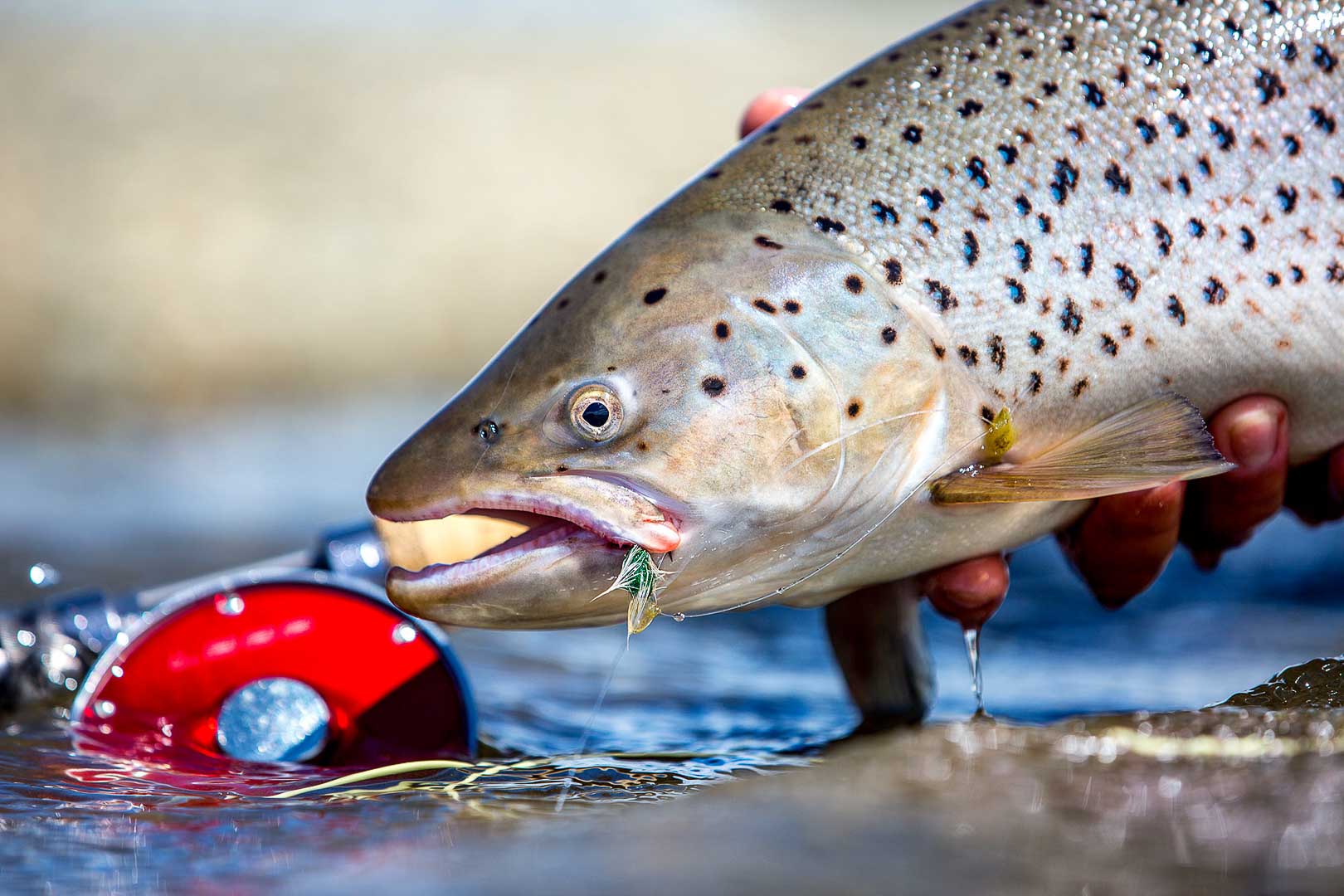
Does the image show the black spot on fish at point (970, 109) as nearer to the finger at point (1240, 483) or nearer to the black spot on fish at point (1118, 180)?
the black spot on fish at point (1118, 180)

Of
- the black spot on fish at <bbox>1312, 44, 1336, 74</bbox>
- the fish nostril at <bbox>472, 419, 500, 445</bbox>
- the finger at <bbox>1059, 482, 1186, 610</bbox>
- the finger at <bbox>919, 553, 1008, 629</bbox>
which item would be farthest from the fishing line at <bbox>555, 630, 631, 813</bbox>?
the black spot on fish at <bbox>1312, 44, 1336, 74</bbox>

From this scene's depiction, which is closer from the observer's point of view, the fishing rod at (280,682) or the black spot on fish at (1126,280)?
the black spot on fish at (1126,280)

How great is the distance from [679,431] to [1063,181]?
881 millimetres

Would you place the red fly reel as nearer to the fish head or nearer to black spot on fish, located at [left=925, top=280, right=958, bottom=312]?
the fish head

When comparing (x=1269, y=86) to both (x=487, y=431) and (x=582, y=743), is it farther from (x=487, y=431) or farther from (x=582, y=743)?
(x=582, y=743)

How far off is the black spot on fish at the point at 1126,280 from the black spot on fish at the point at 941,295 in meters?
0.32

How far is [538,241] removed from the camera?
19438 millimetres

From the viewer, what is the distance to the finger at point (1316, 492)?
2984mm

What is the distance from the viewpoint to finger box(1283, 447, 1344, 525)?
2984 millimetres

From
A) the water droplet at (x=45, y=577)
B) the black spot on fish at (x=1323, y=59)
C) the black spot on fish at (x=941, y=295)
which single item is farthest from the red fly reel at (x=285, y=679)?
the black spot on fish at (x=1323, y=59)

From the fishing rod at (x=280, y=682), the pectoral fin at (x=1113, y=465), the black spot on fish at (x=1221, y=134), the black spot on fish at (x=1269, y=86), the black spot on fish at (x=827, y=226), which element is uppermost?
the black spot on fish at (x=1269, y=86)

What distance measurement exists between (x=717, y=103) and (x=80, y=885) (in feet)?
68.3

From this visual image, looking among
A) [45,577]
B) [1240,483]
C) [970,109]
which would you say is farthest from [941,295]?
[45,577]

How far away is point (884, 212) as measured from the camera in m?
2.37
